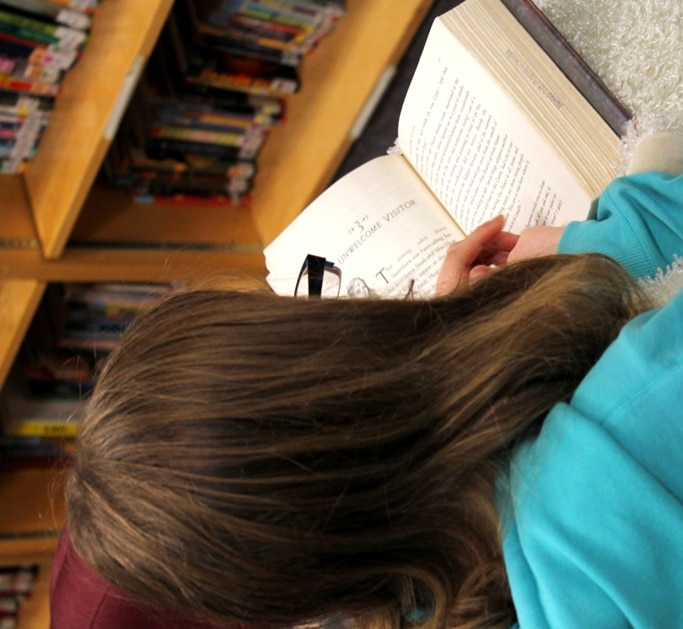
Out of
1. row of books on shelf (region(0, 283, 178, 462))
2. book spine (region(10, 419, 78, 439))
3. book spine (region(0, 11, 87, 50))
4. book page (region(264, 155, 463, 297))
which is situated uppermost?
book page (region(264, 155, 463, 297))

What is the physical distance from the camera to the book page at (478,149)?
2.06ft

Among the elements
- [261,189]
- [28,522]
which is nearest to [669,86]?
[261,189]

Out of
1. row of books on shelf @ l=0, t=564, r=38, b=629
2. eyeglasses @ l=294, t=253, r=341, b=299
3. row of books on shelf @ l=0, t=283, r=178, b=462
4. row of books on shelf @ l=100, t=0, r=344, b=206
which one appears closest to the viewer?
eyeglasses @ l=294, t=253, r=341, b=299

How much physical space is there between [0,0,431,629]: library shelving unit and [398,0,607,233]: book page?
8.3 inches

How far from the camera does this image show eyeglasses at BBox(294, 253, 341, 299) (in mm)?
568

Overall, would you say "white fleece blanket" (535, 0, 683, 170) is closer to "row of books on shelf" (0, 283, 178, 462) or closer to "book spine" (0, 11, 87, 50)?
"book spine" (0, 11, 87, 50)

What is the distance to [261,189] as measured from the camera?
119 cm

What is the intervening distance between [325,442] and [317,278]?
0.19 m

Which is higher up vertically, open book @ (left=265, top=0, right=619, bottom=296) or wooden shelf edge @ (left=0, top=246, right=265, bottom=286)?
open book @ (left=265, top=0, right=619, bottom=296)

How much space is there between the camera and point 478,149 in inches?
26.5

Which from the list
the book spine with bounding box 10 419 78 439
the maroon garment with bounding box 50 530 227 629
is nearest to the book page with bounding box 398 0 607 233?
the maroon garment with bounding box 50 530 227 629

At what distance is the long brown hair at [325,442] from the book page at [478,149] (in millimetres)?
164

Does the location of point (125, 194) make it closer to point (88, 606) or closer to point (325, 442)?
point (88, 606)

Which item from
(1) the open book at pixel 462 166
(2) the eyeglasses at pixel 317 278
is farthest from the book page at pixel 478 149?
(2) the eyeglasses at pixel 317 278
